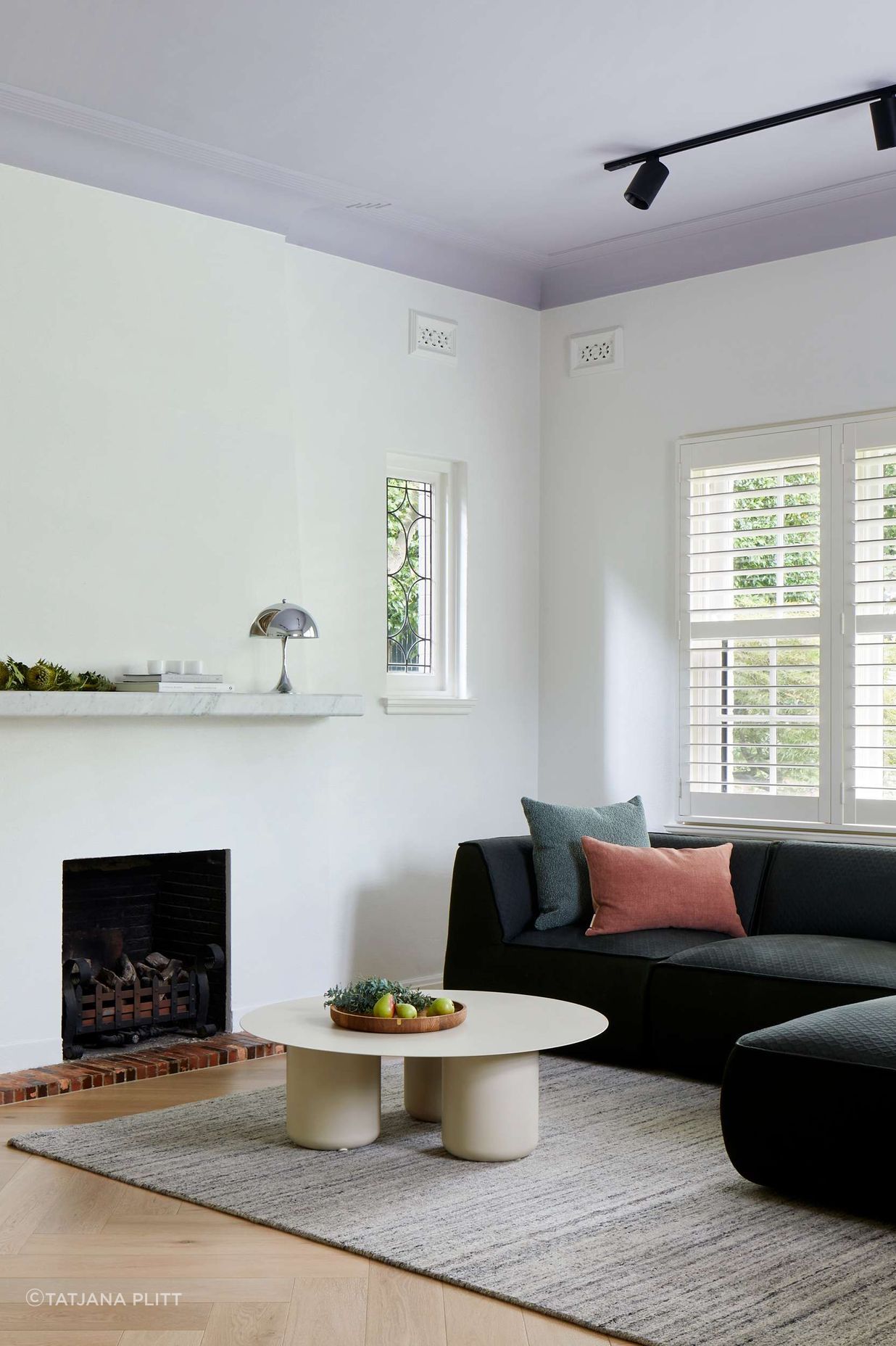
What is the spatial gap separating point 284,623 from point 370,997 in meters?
1.64

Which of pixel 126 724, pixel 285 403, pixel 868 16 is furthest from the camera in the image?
pixel 285 403

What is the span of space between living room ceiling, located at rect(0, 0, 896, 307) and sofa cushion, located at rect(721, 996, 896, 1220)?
2678 millimetres

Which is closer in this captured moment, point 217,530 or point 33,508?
point 33,508

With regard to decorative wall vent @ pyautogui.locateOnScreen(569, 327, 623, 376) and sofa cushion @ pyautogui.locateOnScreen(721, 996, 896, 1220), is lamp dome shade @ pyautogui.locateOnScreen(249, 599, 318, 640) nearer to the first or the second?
decorative wall vent @ pyautogui.locateOnScreen(569, 327, 623, 376)

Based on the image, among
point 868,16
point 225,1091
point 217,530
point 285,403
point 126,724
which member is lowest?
point 225,1091

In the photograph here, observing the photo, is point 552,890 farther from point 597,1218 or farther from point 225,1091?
point 597,1218

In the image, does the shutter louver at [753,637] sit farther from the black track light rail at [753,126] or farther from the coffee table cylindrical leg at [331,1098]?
the coffee table cylindrical leg at [331,1098]

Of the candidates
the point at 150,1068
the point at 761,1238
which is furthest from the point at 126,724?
the point at 761,1238

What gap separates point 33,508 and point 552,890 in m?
2.13

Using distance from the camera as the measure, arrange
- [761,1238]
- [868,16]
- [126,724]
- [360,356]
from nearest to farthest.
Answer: [761,1238] < [868,16] < [126,724] < [360,356]

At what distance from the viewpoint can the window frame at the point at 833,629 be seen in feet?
17.0

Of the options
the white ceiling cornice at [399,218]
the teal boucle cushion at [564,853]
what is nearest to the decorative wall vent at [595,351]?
the white ceiling cornice at [399,218]

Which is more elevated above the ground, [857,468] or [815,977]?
[857,468]

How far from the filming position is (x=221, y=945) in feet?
16.3
